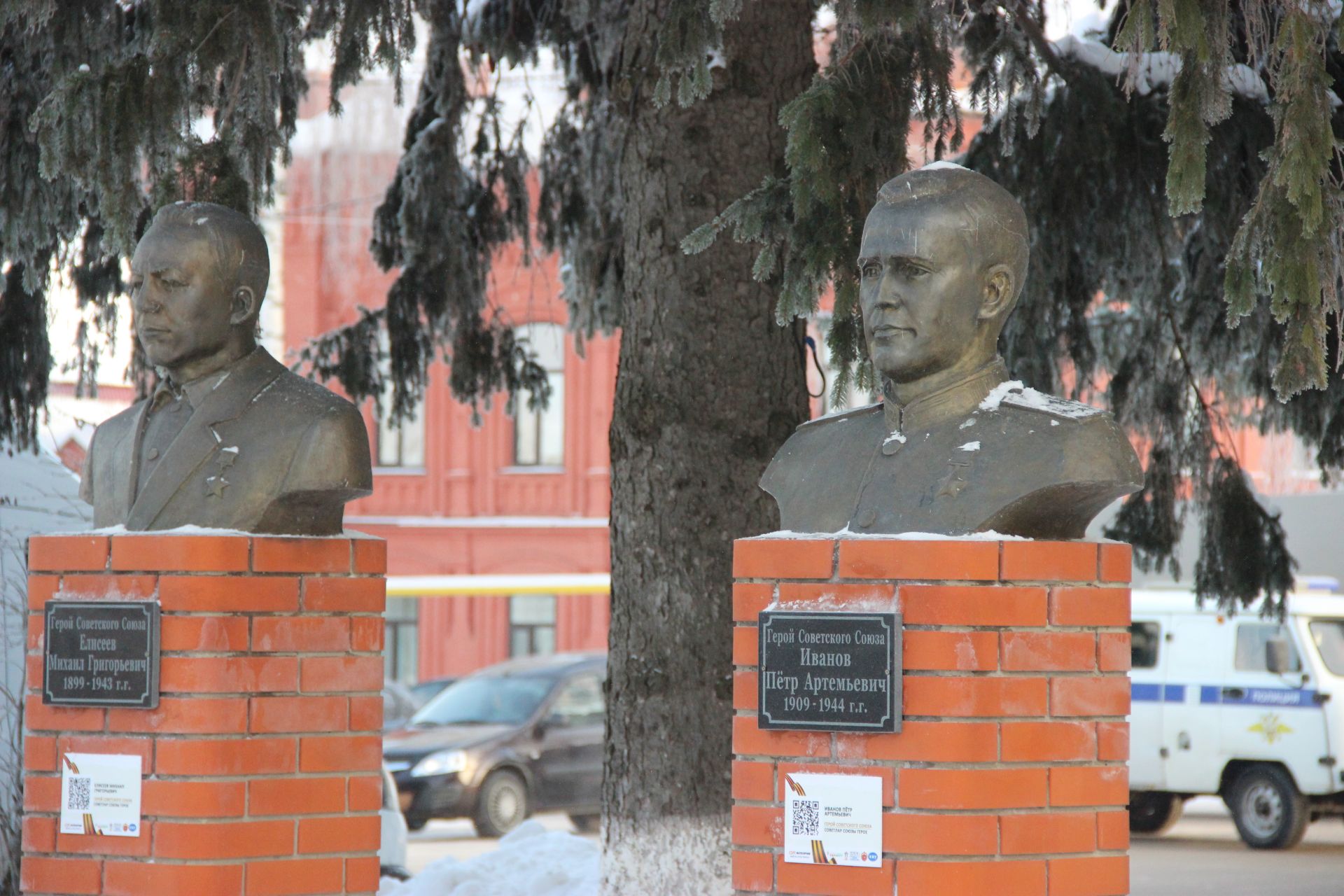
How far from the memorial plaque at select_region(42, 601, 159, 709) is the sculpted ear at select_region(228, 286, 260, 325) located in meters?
0.79

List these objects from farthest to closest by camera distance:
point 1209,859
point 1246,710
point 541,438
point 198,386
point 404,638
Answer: point 541,438, point 404,638, point 1246,710, point 1209,859, point 198,386

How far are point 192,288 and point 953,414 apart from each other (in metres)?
1.98

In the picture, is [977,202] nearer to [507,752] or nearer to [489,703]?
[507,752]

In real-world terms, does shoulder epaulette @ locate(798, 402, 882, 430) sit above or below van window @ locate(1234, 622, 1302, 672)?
above

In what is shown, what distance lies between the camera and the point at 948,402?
3.94 meters

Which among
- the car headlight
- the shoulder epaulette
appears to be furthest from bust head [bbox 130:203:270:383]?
the car headlight

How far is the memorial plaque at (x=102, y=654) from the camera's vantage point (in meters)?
4.43

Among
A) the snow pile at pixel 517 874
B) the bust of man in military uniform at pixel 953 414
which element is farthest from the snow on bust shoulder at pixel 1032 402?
the snow pile at pixel 517 874

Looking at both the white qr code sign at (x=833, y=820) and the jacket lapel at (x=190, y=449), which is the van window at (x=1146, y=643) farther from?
the white qr code sign at (x=833, y=820)

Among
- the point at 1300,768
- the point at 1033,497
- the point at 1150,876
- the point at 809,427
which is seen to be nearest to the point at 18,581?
the point at 809,427

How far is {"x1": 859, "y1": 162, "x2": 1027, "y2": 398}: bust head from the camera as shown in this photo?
3891 millimetres

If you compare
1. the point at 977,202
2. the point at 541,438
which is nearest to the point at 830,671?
the point at 977,202

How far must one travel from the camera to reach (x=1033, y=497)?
12.3 ft

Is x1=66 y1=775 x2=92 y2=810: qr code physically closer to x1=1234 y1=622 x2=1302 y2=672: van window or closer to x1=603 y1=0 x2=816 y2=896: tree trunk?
x1=603 y1=0 x2=816 y2=896: tree trunk
